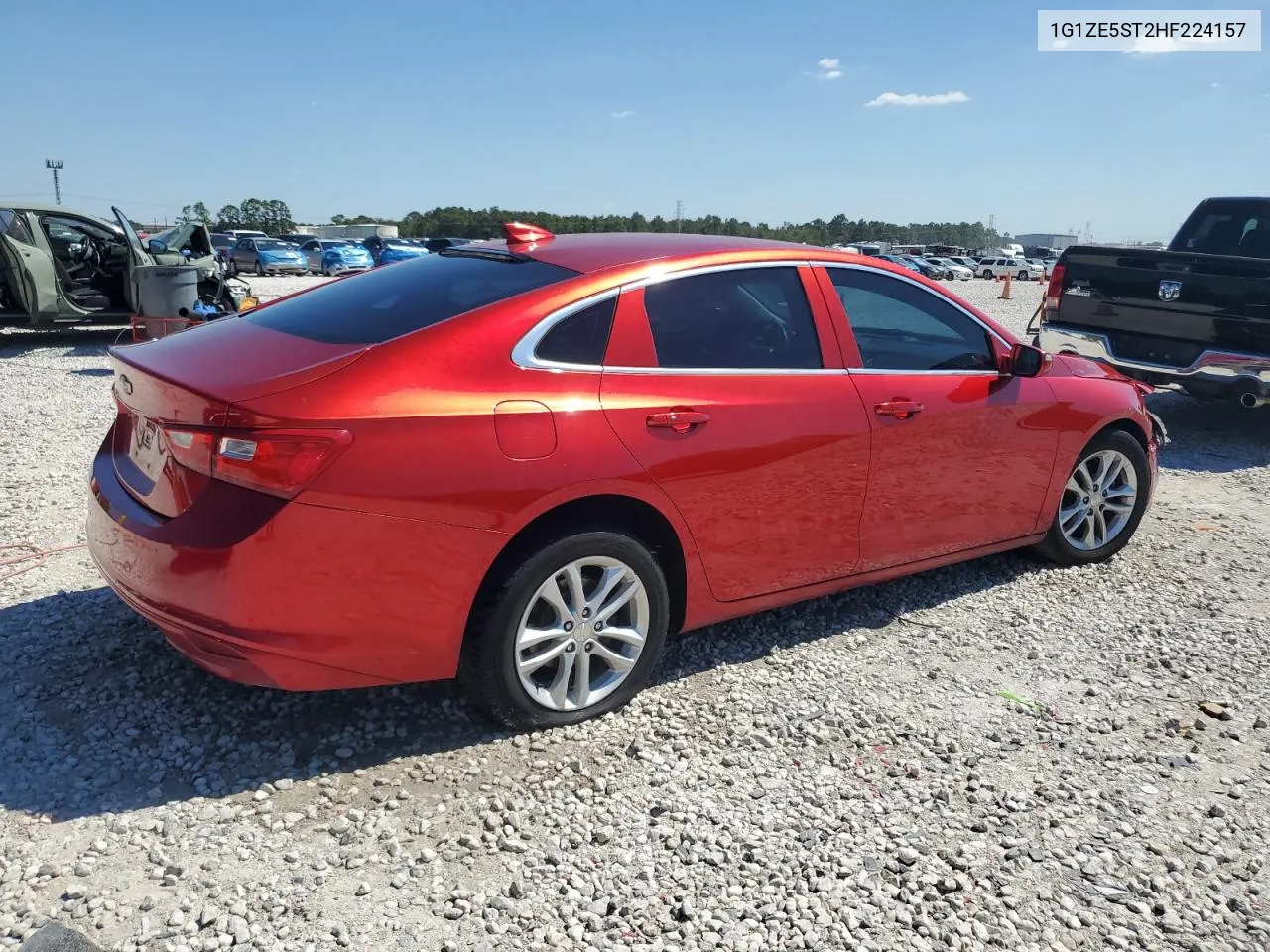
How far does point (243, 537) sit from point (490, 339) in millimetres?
931

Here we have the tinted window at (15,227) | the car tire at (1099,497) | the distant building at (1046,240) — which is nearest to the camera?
the car tire at (1099,497)

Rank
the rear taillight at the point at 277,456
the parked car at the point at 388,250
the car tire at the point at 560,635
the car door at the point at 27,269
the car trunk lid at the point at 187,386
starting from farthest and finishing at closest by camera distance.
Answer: the parked car at the point at 388,250 < the car door at the point at 27,269 < the car tire at the point at 560,635 < the car trunk lid at the point at 187,386 < the rear taillight at the point at 277,456

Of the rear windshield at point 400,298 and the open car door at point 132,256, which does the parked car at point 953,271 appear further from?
the rear windshield at point 400,298

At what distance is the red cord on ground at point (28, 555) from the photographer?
438 cm

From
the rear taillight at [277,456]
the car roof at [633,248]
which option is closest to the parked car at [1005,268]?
the car roof at [633,248]

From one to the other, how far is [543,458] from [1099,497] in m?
3.42

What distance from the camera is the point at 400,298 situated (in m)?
3.34

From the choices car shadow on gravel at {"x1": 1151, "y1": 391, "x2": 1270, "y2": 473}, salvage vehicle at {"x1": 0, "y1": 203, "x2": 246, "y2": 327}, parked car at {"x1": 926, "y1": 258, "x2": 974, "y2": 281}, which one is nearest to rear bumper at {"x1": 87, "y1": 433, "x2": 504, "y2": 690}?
car shadow on gravel at {"x1": 1151, "y1": 391, "x2": 1270, "y2": 473}

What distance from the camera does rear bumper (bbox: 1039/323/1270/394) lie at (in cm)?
734

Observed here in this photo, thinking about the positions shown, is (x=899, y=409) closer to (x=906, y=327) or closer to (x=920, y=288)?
(x=906, y=327)

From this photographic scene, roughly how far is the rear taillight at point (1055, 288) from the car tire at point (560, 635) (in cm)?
647

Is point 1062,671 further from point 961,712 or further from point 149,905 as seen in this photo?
point 149,905

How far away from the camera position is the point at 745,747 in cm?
321

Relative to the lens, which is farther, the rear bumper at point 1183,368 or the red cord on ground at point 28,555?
the rear bumper at point 1183,368
